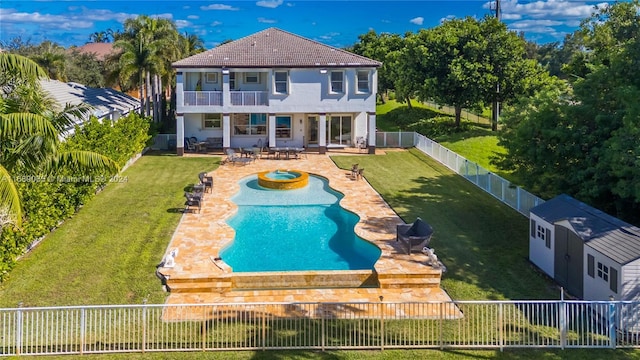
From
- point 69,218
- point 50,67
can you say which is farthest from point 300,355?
point 50,67

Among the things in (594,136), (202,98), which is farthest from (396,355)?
(202,98)

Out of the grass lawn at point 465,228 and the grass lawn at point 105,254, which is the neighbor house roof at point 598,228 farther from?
the grass lawn at point 105,254

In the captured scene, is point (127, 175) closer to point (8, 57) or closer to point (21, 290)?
point (21, 290)

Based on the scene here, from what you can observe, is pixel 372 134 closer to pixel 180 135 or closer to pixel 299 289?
pixel 180 135

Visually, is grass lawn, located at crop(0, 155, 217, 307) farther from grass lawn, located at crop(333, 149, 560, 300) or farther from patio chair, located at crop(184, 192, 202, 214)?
grass lawn, located at crop(333, 149, 560, 300)

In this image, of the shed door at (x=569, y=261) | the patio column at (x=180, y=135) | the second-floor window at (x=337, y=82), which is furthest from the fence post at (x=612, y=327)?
the patio column at (x=180, y=135)
